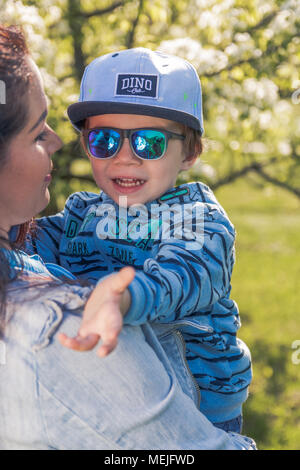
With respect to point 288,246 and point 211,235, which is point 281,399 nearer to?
point 211,235

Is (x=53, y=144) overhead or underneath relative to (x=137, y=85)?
underneath

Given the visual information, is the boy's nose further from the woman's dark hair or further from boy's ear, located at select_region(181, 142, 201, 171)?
the woman's dark hair

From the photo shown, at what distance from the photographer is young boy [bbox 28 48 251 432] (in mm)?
2330

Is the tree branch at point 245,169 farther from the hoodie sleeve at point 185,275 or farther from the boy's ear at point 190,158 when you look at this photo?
the hoodie sleeve at point 185,275

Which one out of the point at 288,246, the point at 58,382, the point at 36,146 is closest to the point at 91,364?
the point at 58,382

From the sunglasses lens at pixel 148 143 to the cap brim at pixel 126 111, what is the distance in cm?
8

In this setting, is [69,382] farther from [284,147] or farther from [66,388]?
[284,147]

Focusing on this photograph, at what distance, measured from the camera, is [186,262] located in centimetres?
206

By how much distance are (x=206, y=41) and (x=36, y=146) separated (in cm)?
449

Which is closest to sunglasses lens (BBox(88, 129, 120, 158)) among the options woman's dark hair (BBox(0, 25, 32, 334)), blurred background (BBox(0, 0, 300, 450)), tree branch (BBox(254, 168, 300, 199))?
woman's dark hair (BBox(0, 25, 32, 334))

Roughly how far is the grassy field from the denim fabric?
185 inches

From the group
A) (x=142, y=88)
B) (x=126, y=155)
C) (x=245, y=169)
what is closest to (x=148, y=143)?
(x=126, y=155)

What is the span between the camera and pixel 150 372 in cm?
172

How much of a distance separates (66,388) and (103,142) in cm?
120
